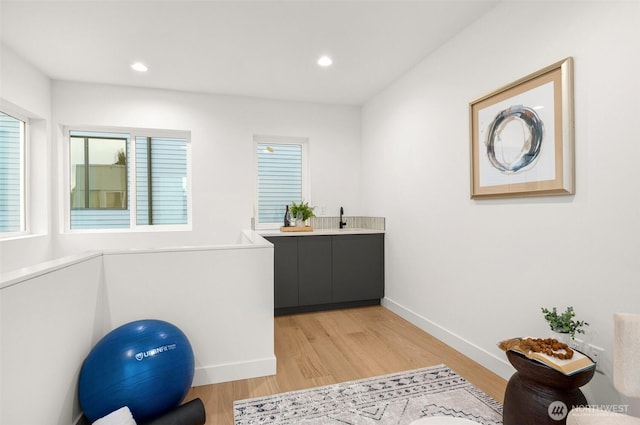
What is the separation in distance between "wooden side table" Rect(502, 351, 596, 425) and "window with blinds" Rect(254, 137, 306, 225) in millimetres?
3116

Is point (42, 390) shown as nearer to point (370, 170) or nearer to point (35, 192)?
point (35, 192)

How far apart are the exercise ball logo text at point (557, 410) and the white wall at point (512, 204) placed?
368mm

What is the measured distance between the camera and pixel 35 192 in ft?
10.6

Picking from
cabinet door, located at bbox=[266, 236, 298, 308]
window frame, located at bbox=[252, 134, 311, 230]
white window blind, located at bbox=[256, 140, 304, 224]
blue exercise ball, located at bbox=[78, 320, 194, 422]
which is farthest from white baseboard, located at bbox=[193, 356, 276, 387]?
white window blind, located at bbox=[256, 140, 304, 224]

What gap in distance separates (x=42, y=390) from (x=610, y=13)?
3.06 meters

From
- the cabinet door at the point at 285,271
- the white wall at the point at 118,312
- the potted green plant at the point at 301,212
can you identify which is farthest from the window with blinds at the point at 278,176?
the white wall at the point at 118,312

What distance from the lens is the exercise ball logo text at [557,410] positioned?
140cm

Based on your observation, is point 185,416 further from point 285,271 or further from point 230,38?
point 230,38

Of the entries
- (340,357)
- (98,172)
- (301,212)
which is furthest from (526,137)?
(98,172)

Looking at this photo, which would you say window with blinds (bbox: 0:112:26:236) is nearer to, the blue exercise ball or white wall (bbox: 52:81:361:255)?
white wall (bbox: 52:81:361:255)

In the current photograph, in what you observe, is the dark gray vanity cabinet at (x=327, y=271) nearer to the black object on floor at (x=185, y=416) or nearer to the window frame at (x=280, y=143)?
the window frame at (x=280, y=143)

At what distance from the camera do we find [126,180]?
12.2 ft

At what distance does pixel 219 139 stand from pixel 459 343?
3.26 meters

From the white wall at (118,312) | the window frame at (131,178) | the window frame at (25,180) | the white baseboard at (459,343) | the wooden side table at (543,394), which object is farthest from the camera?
the window frame at (131,178)
